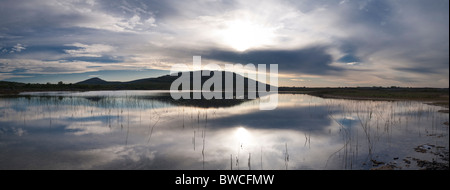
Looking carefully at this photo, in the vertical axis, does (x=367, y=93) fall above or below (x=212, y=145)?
above

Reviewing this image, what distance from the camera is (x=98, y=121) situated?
1794cm

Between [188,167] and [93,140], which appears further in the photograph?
[93,140]

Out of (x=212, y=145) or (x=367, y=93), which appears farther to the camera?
Answer: (x=367, y=93)

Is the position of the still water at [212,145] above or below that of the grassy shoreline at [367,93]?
below

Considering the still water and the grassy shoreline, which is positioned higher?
the grassy shoreline

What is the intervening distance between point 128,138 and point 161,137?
177cm

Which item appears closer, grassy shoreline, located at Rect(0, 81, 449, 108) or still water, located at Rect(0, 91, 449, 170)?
still water, located at Rect(0, 91, 449, 170)

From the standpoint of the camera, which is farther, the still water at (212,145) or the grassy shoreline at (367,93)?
the grassy shoreline at (367,93)
